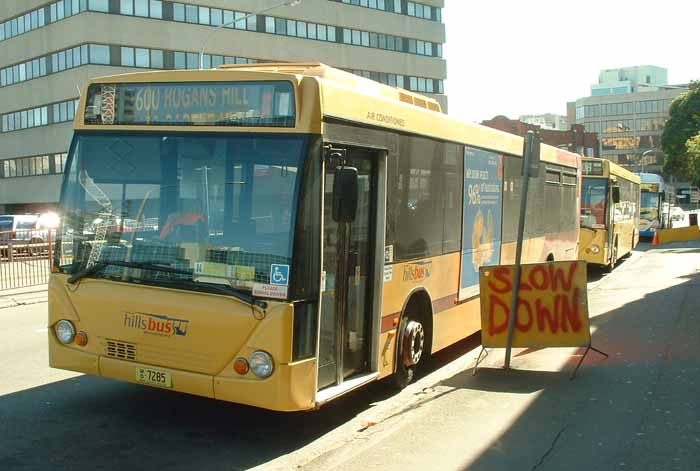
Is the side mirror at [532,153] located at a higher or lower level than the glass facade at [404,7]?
lower

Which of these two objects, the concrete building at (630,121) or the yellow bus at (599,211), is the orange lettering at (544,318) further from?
the concrete building at (630,121)

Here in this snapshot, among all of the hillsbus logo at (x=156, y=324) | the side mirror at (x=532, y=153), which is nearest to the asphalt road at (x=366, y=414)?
the hillsbus logo at (x=156, y=324)

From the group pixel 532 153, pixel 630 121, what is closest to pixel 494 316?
pixel 532 153

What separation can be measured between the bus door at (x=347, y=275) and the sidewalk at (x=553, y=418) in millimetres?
633

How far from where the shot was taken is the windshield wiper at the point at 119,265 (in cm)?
624

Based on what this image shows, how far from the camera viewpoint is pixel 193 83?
6477mm

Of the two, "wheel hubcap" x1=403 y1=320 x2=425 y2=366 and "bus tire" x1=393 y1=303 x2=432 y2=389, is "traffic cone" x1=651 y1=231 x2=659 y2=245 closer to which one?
"bus tire" x1=393 y1=303 x2=432 y2=389

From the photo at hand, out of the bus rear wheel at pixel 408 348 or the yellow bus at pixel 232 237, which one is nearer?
the yellow bus at pixel 232 237

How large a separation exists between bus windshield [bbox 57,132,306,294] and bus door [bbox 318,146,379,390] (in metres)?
0.51

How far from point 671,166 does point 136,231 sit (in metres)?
86.0

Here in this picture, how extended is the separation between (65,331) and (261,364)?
6.17 feet

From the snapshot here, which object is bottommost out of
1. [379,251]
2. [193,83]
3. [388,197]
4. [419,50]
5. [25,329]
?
[25,329]

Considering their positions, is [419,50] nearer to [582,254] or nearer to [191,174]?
[582,254]

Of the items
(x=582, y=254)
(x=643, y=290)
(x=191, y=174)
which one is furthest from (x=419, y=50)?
(x=191, y=174)
